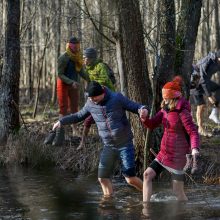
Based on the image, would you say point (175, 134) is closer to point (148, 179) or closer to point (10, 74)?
point (148, 179)

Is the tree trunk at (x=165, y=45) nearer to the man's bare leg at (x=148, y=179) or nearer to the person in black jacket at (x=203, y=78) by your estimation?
the man's bare leg at (x=148, y=179)

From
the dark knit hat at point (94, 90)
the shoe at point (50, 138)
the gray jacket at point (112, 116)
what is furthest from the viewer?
the shoe at point (50, 138)

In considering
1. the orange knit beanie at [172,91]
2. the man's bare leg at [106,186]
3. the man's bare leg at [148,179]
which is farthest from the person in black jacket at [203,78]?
the orange knit beanie at [172,91]

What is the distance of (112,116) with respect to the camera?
9.25m

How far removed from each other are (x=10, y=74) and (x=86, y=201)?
523cm

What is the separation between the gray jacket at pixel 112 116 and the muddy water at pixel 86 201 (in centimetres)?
101

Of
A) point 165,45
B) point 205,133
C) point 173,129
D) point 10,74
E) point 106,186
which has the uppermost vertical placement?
point 165,45

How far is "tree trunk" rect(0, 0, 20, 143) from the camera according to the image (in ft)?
46.7

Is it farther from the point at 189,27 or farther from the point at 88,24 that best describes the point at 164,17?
the point at 88,24

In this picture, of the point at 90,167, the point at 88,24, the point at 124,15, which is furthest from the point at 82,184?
the point at 88,24

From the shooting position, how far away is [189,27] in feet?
37.7

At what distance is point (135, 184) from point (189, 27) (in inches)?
132

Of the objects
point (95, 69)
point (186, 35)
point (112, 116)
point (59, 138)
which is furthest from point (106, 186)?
point (59, 138)

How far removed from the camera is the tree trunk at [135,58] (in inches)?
419
